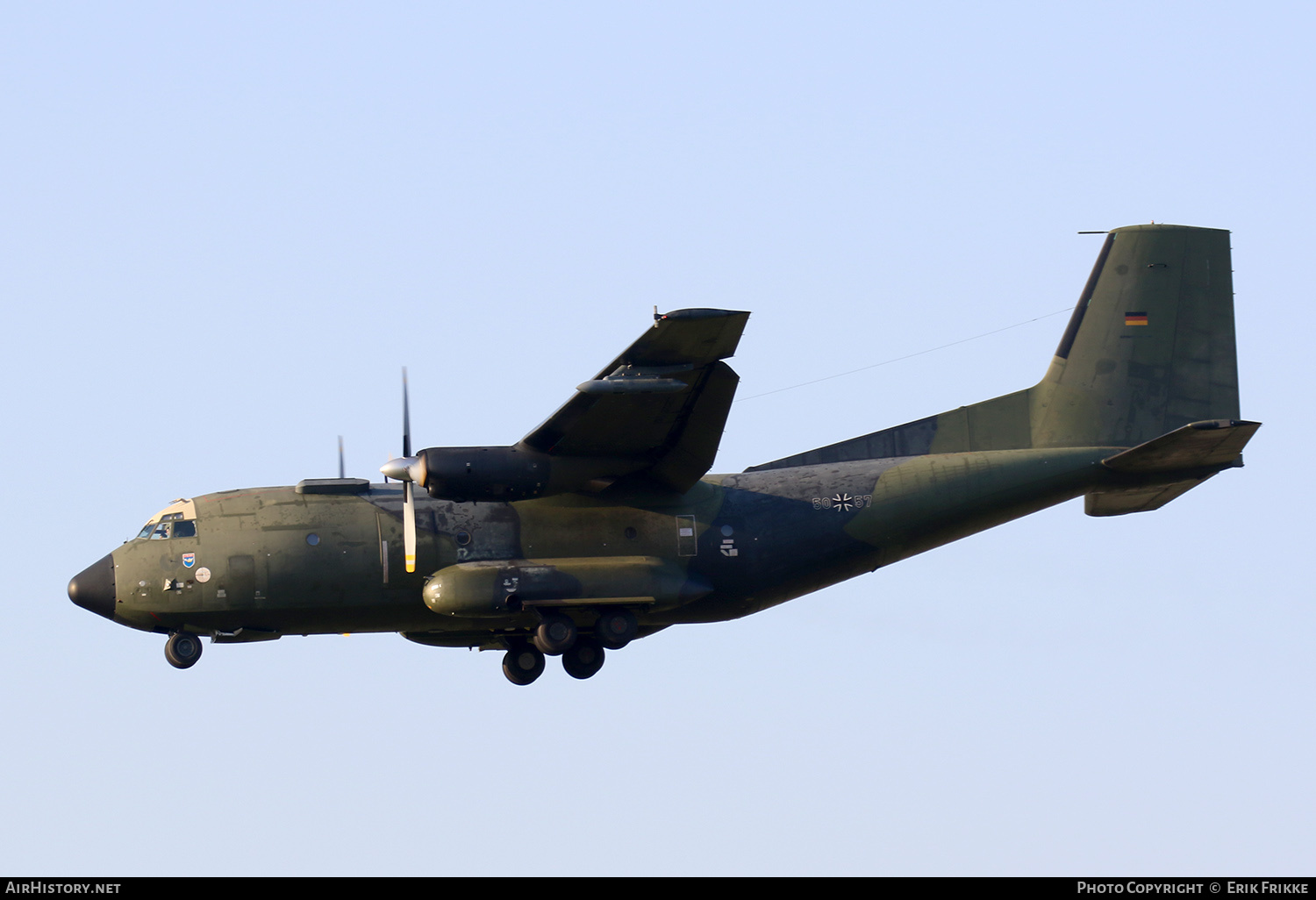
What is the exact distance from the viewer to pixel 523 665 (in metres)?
29.1

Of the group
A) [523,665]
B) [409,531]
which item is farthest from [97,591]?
[523,665]

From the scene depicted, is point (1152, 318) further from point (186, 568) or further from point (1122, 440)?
point (186, 568)

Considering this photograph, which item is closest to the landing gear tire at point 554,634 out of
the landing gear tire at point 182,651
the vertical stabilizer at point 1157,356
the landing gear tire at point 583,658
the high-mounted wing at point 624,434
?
the landing gear tire at point 583,658

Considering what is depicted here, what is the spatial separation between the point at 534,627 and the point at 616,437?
3.81m

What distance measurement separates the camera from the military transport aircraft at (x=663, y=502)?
2638cm

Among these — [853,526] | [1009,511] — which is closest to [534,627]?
[853,526]

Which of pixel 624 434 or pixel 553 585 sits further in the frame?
pixel 553 585

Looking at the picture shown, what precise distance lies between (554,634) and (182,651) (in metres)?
5.59

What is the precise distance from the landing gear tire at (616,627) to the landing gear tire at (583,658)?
773mm

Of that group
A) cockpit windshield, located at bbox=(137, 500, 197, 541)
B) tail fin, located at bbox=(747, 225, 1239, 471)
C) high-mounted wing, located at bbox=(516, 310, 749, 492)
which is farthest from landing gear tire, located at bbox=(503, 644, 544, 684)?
cockpit windshield, located at bbox=(137, 500, 197, 541)

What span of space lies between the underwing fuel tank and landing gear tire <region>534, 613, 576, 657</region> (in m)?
0.36

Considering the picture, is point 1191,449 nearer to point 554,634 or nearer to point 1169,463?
point 1169,463
